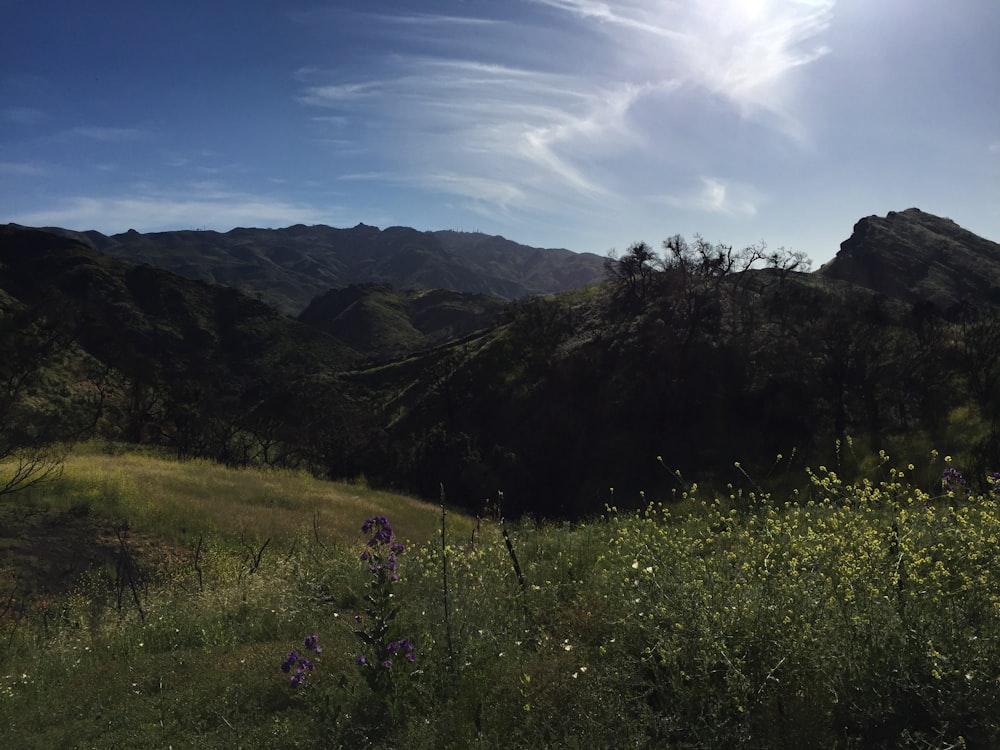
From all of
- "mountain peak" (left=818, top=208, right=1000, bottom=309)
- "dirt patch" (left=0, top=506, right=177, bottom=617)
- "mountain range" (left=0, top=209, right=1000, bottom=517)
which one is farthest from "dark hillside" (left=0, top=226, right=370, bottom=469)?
"mountain peak" (left=818, top=208, right=1000, bottom=309)

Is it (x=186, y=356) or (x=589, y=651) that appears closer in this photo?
(x=589, y=651)

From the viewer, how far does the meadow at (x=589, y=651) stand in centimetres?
346

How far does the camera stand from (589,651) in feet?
14.6

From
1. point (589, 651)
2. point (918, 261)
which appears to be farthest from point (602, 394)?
point (918, 261)

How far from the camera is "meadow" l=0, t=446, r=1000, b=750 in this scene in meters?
3.46

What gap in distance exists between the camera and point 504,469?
51156mm

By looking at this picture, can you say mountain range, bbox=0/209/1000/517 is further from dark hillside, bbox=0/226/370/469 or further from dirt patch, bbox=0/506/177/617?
dirt patch, bbox=0/506/177/617

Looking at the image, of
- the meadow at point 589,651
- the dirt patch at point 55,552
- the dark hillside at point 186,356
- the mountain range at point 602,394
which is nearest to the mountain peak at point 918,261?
the mountain range at point 602,394

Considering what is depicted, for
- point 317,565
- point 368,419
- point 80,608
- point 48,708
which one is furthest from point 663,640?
point 368,419

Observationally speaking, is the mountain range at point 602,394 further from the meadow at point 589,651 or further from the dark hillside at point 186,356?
the meadow at point 589,651

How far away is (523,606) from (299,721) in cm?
215

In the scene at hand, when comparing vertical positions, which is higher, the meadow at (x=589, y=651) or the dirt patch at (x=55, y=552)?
the meadow at (x=589, y=651)

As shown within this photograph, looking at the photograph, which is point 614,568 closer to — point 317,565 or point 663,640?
point 663,640

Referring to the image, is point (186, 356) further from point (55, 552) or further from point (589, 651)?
point (589, 651)
